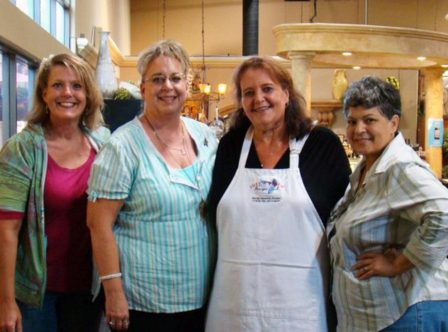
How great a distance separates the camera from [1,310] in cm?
204

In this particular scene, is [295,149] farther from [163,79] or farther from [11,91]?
[11,91]

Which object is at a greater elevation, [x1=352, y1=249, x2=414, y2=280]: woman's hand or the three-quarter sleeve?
the three-quarter sleeve

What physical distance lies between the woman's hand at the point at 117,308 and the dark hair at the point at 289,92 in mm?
842

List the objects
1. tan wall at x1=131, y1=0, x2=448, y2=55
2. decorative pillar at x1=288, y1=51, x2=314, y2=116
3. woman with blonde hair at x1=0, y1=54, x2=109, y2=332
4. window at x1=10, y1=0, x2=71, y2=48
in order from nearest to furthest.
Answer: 1. woman with blonde hair at x1=0, y1=54, x2=109, y2=332
2. window at x1=10, y1=0, x2=71, y2=48
3. decorative pillar at x1=288, y1=51, x2=314, y2=116
4. tan wall at x1=131, y1=0, x2=448, y2=55

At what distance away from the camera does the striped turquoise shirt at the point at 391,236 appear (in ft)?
5.59

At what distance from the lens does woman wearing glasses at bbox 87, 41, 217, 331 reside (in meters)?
1.96

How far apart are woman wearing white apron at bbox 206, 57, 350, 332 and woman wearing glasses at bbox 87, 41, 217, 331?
0.31 feet

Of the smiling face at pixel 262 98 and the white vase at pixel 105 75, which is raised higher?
the white vase at pixel 105 75

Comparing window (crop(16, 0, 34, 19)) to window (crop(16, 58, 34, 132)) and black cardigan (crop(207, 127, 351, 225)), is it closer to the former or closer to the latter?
window (crop(16, 58, 34, 132))

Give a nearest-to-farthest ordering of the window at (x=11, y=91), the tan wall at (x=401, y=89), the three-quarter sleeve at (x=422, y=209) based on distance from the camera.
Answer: the three-quarter sleeve at (x=422, y=209) → the window at (x=11, y=91) → the tan wall at (x=401, y=89)

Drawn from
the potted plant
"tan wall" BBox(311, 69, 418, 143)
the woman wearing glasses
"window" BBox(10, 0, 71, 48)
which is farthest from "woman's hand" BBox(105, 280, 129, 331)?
"tan wall" BBox(311, 69, 418, 143)

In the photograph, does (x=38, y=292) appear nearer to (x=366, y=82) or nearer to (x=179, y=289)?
(x=179, y=289)

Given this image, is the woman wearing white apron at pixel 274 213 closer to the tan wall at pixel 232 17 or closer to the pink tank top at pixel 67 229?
the pink tank top at pixel 67 229

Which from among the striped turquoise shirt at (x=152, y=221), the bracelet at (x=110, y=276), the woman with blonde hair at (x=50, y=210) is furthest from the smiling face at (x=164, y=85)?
the bracelet at (x=110, y=276)
